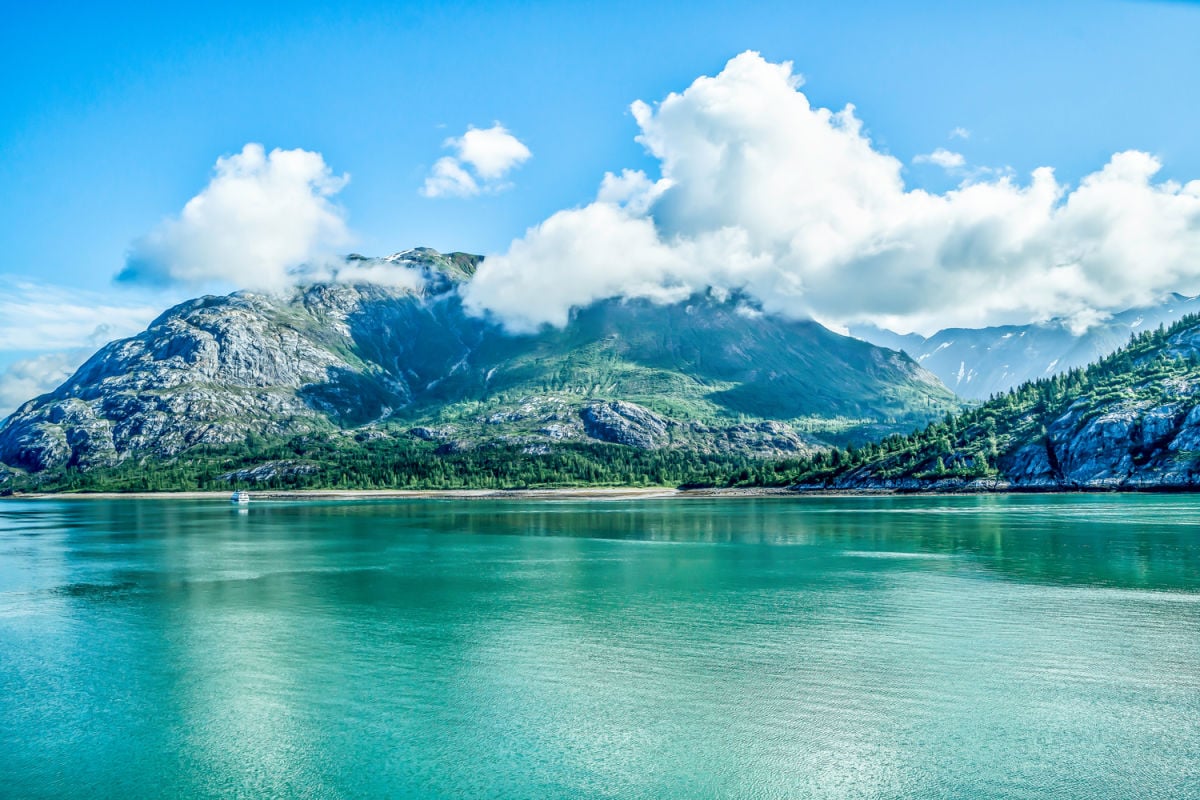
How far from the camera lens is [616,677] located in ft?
124

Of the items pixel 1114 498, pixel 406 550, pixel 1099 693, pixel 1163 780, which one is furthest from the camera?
pixel 1114 498

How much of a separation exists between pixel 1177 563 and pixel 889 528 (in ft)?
146

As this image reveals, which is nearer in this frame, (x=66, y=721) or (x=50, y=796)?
(x=50, y=796)

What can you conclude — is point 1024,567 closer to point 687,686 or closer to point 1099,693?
point 1099,693

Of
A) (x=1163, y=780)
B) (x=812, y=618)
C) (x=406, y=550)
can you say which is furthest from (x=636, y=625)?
(x=406, y=550)

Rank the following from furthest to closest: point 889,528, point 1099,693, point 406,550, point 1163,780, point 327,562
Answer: point 889,528 → point 406,550 → point 327,562 → point 1099,693 → point 1163,780

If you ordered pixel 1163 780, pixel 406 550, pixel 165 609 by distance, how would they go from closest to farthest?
pixel 1163 780
pixel 165 609
pixel 406 550

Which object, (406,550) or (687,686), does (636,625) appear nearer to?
(687,686)

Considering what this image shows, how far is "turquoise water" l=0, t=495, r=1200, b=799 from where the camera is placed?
2684 centimetres

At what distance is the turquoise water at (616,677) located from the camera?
26.8 metres

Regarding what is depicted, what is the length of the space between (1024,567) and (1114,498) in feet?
413

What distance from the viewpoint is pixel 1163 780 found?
25172 millimetres

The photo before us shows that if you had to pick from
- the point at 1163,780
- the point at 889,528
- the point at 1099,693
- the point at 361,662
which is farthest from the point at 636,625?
the point at 889,528

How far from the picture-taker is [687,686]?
3594 centimetres
